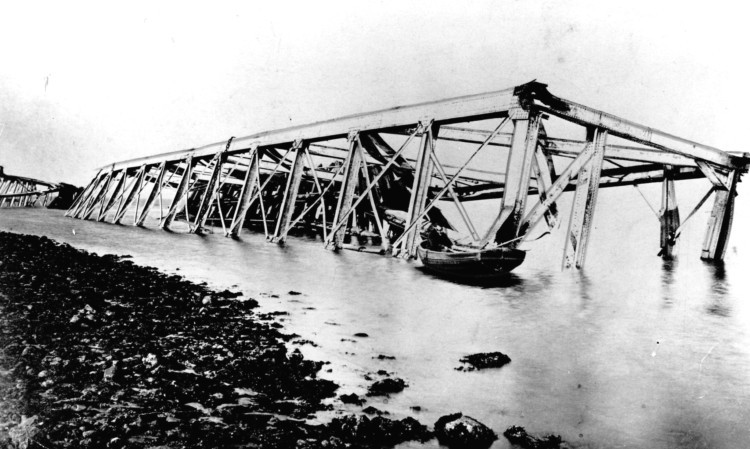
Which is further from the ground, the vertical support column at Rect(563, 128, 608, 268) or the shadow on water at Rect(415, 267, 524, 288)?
the vertical support column at Rect(563, 128, 608, 268)

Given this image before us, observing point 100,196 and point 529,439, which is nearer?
point 529,439

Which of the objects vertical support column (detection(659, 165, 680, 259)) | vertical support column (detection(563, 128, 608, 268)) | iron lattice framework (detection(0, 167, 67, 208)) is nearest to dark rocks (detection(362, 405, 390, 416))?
vertical support column (detection(563, 128, 608, 268))

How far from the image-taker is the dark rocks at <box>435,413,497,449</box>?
3268 millimetres

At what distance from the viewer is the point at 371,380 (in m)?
4.42

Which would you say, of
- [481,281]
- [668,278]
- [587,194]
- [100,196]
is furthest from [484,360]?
[100,196]

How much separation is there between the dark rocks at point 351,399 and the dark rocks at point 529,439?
121cm

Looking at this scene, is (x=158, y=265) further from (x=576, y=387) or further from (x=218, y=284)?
(x=576, y=387)

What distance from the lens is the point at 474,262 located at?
35.8 feet

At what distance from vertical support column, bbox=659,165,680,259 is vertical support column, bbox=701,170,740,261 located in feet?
4.27

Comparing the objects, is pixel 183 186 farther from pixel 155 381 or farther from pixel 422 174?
pixel 155 381

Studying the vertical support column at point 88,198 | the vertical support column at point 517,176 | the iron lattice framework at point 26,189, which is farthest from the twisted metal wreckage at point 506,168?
the iron lattice framework at point 26,189

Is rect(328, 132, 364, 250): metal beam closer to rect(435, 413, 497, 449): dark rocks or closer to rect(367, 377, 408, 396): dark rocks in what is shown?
rect(367, 377, 408, 396): dark rocks

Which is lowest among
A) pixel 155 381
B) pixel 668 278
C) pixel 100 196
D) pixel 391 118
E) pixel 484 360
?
pixel 155 381

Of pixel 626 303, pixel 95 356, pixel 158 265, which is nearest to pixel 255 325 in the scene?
pixel 95 356
